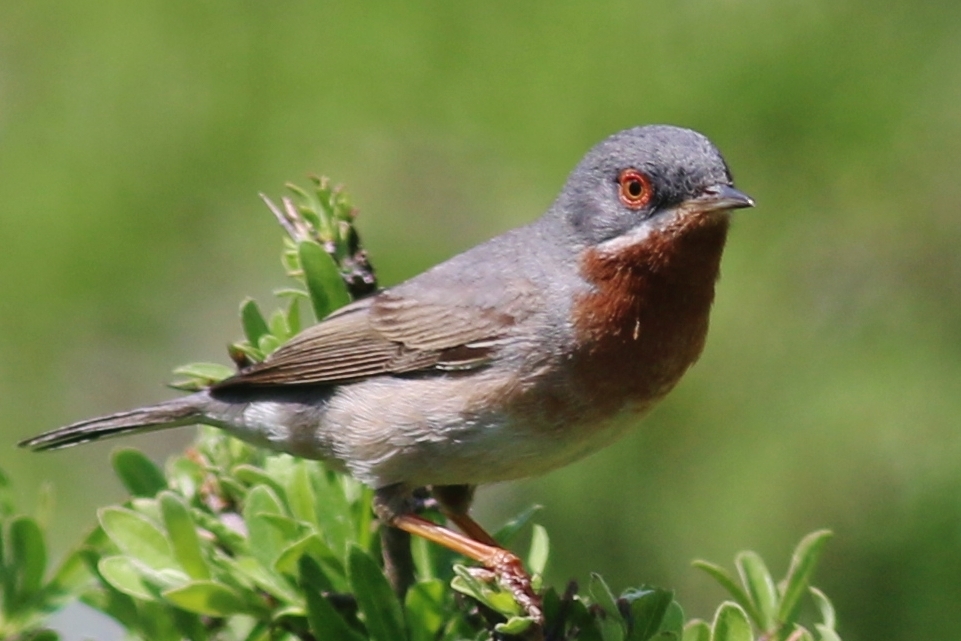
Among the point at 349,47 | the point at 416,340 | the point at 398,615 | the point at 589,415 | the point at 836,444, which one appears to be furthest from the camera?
the point at 349,47

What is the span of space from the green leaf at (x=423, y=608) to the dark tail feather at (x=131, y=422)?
1.44 metres

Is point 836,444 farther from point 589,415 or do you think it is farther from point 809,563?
point 809,563

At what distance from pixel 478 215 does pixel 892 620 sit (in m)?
2.18

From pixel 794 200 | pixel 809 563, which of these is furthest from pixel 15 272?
pixel 809 563

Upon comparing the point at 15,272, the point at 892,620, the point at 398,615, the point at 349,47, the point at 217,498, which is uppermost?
the point at 349,47

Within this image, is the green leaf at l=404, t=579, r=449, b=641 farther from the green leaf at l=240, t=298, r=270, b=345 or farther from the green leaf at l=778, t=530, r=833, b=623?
the green leaf at l=240, t=298, r=270, b=345

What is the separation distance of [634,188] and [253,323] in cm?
121

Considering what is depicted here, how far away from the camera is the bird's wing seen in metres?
3.93

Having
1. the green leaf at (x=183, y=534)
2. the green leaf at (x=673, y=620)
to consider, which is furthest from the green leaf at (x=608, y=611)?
the green leaf at (x=183, y=534)

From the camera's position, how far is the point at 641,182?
388 centimetres

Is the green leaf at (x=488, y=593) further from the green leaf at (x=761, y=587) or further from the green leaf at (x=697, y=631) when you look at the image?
the green leaf at (x=761, y=587)

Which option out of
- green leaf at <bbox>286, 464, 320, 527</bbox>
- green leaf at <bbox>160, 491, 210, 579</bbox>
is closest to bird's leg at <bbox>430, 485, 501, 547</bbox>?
green leaf at <bbox>286, 464, 320, 527</bbox>

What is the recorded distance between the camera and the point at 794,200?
Answer: 4.75m

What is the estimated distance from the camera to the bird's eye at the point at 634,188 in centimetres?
386
